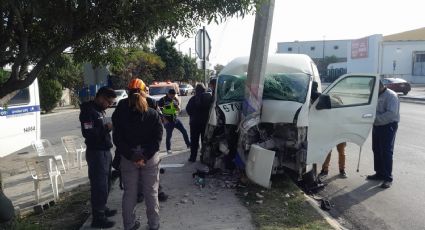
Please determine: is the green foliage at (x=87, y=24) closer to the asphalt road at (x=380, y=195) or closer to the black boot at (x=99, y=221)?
the black boot at (x=99, y=221)

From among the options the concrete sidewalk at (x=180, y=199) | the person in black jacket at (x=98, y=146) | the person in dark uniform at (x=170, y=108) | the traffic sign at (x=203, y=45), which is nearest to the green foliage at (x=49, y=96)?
the traffic sign at (x=203, y=45)

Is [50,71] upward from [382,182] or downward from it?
upward

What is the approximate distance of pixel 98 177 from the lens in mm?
5520

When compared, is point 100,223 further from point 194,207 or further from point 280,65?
point 280,65

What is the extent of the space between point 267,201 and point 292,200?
15.3 inches

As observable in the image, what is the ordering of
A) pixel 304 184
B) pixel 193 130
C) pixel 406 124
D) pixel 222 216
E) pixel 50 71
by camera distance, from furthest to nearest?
pixel 406 124 → pixel 193 130 → pixel 304 184 → pixel 50 71 → pixel 222 216

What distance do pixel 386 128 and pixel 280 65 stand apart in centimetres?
223

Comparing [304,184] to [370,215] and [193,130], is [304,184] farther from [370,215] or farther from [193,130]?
[193,130]

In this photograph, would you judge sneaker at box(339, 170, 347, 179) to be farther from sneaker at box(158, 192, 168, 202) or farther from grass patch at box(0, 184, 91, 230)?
grass patch at box(0, 184, 91, 230)

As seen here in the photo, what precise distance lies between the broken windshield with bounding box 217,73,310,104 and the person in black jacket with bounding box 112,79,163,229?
9.48 feet

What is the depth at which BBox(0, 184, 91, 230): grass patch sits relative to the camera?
18.1 ft

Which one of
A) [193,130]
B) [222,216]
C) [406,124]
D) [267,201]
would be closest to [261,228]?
[222,216]

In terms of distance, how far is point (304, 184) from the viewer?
26.0 feet

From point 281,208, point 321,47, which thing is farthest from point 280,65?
point 321,47
